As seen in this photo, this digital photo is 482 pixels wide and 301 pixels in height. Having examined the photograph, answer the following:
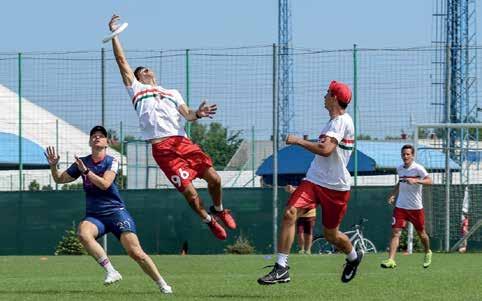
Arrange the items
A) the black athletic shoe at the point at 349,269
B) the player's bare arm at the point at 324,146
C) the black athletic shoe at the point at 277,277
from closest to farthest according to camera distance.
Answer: the player's bare arm at the point at 324,146, the black athletic shoe at the point at 277,277, the black athletic shoe at the point at 349,269

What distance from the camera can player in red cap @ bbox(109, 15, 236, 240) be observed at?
1492 cm

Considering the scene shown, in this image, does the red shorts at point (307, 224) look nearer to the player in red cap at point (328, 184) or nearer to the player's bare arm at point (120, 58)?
the player's bare arm at point (120, 58)

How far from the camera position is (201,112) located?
554 inches

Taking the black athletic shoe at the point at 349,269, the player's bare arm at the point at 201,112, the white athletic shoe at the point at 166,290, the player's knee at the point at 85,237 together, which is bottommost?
the white athletic shoe at the point at 166,290

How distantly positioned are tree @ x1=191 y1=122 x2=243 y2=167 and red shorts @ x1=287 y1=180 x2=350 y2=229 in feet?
52.8

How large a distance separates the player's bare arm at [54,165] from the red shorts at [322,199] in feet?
8.21

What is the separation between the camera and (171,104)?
15.1 meters

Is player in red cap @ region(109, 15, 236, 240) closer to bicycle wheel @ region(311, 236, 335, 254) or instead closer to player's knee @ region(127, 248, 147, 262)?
player's knee @ region(127, 248, 147, 262)

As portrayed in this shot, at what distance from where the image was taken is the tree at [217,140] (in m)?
29.9

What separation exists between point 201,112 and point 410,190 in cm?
760

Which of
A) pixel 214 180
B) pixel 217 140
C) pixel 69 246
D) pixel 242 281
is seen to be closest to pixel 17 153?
pixel 69 246

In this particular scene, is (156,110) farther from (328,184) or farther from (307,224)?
(307,224)

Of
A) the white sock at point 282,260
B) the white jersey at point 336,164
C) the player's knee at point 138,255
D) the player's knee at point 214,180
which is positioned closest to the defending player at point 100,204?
the player's knee at point 138,255

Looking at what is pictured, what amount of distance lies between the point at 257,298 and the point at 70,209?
58.2 feet
